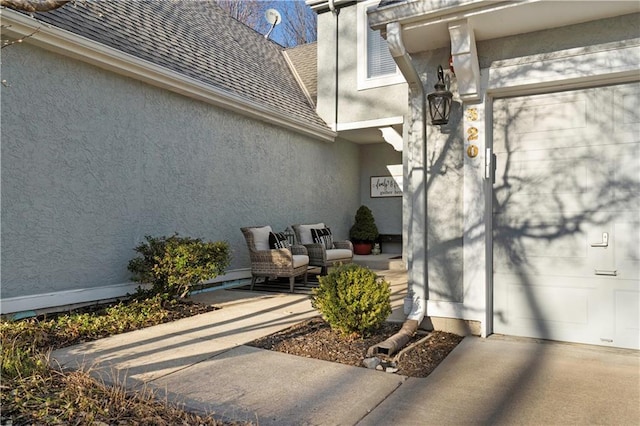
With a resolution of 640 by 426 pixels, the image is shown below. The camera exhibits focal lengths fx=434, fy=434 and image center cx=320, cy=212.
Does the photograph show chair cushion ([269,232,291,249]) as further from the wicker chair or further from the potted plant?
the potted plant

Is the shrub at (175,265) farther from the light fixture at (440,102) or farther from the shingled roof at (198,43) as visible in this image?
the light fixture at (440,102)

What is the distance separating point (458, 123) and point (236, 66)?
6062mm

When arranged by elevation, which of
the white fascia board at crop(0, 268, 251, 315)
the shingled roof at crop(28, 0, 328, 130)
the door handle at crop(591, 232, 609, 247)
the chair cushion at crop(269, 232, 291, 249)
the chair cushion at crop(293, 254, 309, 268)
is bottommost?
the white fascia board at crop(0, 268, 251, 315)

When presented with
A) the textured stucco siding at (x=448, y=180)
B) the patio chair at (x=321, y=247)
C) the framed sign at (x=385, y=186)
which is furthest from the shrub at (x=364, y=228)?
the textured stucco siding at (x=448, y=180)

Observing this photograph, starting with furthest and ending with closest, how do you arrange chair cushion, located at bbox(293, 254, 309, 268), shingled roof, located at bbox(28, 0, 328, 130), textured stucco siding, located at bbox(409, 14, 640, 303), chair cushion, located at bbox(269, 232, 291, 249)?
chair cushion, located at bbox(269, 232, 291, 249)
chair cushion, located at bbox(293, 254, 309, 268)
shingled roof, located at bbox(28, 0, 328, 130)
textured stucco siding, located at bbox(409, 14, 640, 303)

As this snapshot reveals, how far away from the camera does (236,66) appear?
30.2 ft

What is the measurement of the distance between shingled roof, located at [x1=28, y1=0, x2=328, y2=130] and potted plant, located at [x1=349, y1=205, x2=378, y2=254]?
279 centimetres

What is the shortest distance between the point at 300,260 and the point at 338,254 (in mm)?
1329

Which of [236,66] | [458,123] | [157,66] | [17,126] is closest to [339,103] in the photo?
[236,66]

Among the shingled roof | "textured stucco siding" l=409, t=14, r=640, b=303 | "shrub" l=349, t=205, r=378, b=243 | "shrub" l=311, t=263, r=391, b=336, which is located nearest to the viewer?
"shrub" l=311, t=263, r=391, b=336

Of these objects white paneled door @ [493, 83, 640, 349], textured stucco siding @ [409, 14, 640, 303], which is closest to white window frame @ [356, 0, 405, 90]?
textured stucco siding @ [409, 14, 640, 303]

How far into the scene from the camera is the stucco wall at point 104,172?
488cm

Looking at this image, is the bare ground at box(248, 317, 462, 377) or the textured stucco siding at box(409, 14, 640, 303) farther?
the textured stucco siding at box(409, 14, 640, 303)

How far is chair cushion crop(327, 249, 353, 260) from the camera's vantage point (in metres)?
8.43
